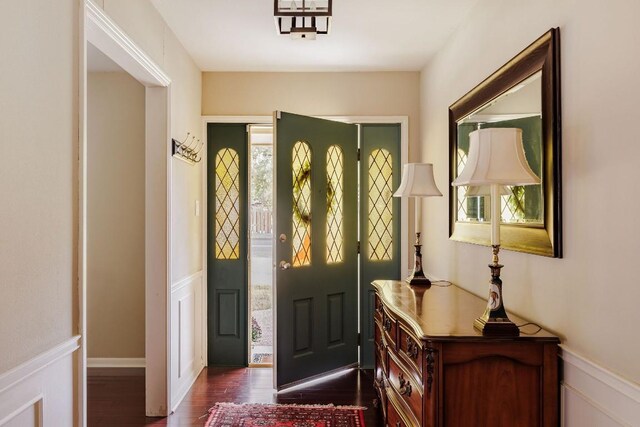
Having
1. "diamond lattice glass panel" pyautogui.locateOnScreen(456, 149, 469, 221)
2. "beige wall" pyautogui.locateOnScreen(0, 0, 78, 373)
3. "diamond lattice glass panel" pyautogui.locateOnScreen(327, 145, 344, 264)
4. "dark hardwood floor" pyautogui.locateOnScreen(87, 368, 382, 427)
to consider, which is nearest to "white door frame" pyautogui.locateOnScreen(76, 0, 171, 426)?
"dark hardwood floor" pyautogui.locateOnScreen(87, 368, 382, 427)

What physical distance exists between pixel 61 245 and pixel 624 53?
6.69ft

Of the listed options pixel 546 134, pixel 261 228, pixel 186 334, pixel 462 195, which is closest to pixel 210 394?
pixel 186 334

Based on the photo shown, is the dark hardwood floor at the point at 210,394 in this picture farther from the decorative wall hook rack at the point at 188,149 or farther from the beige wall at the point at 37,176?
the decorative wall hook rack at the point at 188,149

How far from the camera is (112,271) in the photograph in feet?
12.9

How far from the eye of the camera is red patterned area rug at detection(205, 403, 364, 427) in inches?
116

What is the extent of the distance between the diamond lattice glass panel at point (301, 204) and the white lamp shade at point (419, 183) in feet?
3.52

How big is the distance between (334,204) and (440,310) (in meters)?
1.89

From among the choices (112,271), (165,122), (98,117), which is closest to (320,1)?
(165,122)

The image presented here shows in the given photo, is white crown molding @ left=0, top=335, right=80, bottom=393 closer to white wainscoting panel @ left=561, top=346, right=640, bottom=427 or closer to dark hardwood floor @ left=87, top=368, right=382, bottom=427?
dark hardwood floor @ left=87, top=368, right=382, bottom=427

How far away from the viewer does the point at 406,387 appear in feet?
6.90

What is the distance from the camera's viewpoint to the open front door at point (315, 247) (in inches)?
142

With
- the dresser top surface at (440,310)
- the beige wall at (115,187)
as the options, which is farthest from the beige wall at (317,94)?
the dresser top surface at (440,310)

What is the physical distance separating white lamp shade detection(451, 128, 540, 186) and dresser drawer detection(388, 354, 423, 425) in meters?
0.89

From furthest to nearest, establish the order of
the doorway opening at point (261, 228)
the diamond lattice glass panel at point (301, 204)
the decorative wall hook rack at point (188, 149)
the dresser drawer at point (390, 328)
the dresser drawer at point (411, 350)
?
the doorway opening at point (261, 228), the diamond lattice glass panel at point (301, 204), the decorative wall hook rack at point (188, 149), the dresser drawer at point (390, 328), the dresser drawer at point (411, 350)
